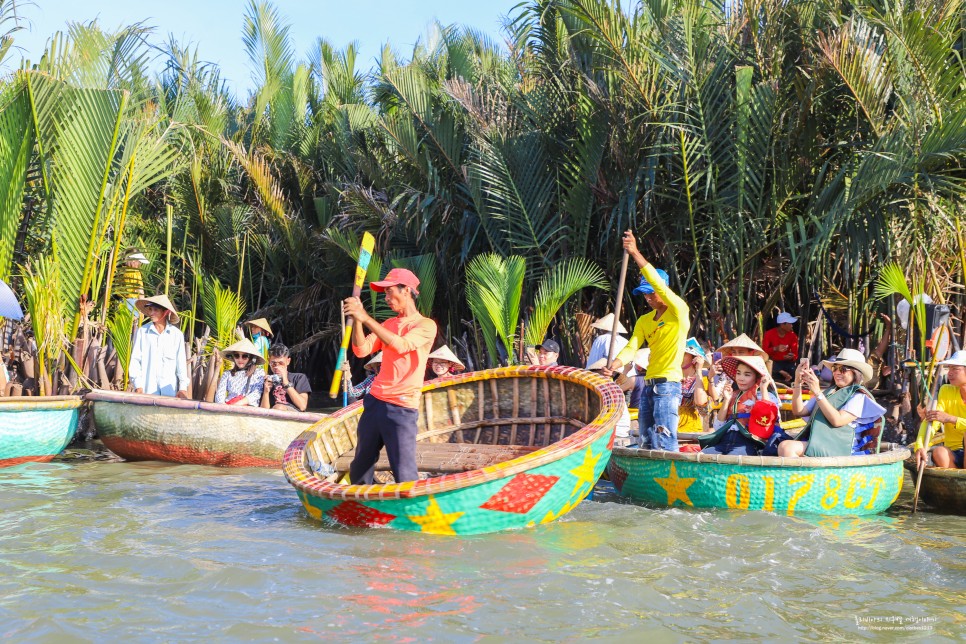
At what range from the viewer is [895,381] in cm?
1017

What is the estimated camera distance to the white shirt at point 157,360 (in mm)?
8867

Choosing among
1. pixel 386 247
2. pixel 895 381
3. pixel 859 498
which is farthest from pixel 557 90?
pixel 859 498

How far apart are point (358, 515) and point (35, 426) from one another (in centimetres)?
Result: 410

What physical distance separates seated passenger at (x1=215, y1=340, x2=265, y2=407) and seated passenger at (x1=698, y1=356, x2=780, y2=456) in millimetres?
4133

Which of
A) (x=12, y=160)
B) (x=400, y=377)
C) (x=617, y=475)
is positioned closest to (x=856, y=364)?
(x=617, y=475)

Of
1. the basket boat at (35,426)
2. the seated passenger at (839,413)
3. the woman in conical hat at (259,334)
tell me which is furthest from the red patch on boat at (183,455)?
the seated passenger at (839,413)

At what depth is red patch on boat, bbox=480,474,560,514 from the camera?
558cm

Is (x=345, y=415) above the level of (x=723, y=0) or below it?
below

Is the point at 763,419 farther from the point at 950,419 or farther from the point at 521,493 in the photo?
the point at 521,493

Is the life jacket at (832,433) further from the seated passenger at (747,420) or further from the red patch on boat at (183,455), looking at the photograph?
the red patch on boat at (183,455)

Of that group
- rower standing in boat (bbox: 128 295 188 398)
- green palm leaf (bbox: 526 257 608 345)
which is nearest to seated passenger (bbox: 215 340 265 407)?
rower standing in boat (bbox: 128 295 188 398)

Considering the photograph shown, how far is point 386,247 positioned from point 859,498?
322 inches

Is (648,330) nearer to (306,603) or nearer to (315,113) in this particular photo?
(306,603)

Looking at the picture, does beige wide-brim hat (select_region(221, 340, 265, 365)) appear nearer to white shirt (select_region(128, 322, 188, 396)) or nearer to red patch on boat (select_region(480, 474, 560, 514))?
white shirt (select_region(128, 322, 188, 396))
